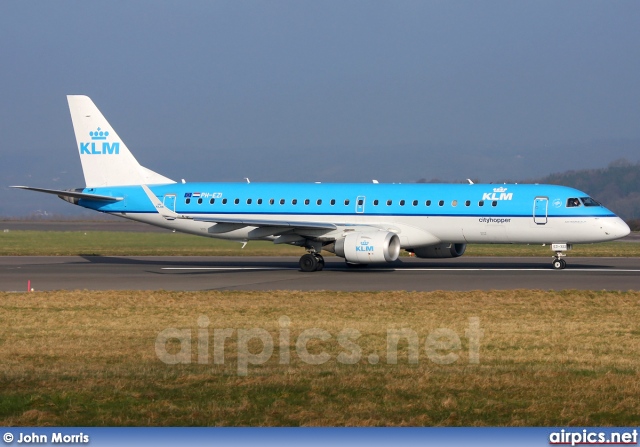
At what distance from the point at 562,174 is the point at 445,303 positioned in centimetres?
16671

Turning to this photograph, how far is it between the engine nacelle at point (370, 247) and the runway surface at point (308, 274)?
1.99 feet

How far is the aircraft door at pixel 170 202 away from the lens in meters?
35.4

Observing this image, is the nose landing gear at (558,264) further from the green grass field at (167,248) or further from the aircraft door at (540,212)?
the green grass field at (167,248)

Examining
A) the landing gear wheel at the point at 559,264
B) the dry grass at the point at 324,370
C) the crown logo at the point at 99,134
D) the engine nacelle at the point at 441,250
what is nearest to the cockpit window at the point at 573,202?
the landing gear wheel at the point at 559,264

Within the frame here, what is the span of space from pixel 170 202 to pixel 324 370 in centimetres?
2413

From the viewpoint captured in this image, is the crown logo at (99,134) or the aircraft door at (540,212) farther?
the crown logo at (99,134)

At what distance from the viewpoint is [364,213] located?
32.7 m

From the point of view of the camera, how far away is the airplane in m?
30.9

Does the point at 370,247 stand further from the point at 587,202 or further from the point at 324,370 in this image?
the point at 324,370

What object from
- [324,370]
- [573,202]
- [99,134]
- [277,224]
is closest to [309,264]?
[277,224]

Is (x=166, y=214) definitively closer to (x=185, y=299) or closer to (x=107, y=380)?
(x=185, y=299)

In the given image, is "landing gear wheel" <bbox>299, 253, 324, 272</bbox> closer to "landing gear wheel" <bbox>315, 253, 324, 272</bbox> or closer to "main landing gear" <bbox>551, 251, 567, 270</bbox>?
"landing gear wheel" <bbox>315, 253, 324, 272</bbox>
